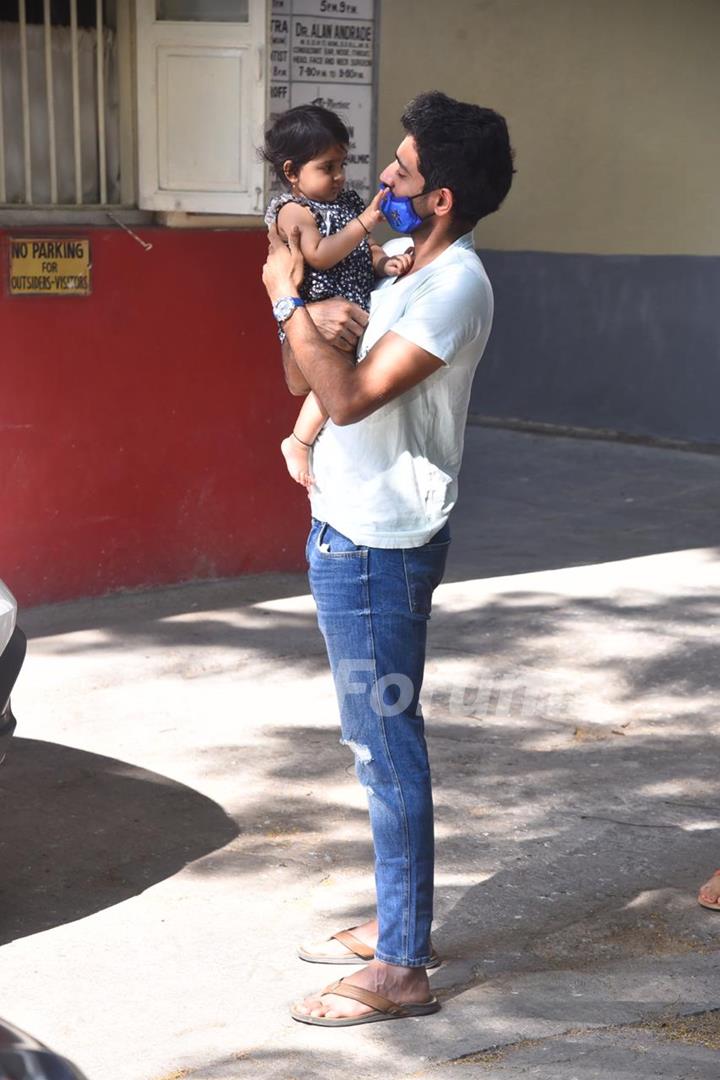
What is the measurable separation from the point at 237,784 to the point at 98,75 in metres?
3.32

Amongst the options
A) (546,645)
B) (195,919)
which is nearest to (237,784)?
(195,919)

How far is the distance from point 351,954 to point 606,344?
8.87m

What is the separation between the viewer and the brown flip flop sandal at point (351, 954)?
3793mm

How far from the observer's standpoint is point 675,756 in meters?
5.35

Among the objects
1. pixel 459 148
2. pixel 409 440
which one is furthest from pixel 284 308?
pixel 459 148

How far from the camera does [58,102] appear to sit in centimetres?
671

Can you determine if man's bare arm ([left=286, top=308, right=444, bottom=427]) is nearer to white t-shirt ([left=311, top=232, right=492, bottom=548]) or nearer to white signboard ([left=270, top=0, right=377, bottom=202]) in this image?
white t-shirt ([left=311, top=232, right=492, bottom=548])

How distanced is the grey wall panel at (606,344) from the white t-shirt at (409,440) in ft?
27.9

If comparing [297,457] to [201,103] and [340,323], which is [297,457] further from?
[201,103]

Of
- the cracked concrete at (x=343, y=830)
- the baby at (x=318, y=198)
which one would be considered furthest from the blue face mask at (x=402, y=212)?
the cracked concrete at (x=343, y=830)

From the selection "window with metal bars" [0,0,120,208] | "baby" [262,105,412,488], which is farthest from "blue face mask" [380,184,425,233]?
"window with metal bars" [0,0,120,208]

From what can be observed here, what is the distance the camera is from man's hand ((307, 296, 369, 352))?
3391mm

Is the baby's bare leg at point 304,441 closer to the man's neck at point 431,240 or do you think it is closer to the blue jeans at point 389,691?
the blue jeans at point 389,691

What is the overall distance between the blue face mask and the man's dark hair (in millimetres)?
53
